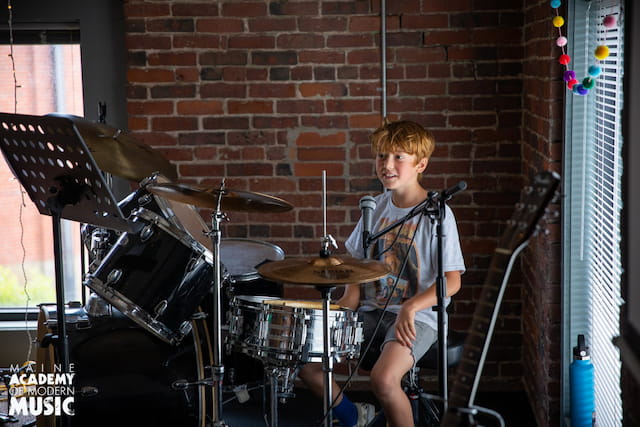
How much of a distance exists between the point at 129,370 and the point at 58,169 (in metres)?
0.87

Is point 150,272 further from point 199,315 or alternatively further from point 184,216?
point 184,216

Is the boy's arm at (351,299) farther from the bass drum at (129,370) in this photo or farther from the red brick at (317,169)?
the red brick at (317,169)

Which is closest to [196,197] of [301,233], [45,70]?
[301,233]

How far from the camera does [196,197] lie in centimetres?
269

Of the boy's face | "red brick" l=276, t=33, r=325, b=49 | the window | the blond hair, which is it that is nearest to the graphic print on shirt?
the boy's face

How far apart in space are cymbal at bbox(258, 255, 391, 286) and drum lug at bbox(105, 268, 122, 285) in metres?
0.55

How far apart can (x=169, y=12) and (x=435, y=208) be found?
5.79 ft

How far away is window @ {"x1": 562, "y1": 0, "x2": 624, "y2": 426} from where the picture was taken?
2.54 metres

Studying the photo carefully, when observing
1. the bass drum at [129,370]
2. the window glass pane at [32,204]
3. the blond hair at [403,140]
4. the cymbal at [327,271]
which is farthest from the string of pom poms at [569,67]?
the window glass pane at [32,204]

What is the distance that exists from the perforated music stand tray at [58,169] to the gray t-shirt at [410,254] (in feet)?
3.00

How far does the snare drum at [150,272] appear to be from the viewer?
9.18 feet

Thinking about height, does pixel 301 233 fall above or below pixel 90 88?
below

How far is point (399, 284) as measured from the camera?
9.69 feet

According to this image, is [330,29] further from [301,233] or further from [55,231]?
[55,231]
